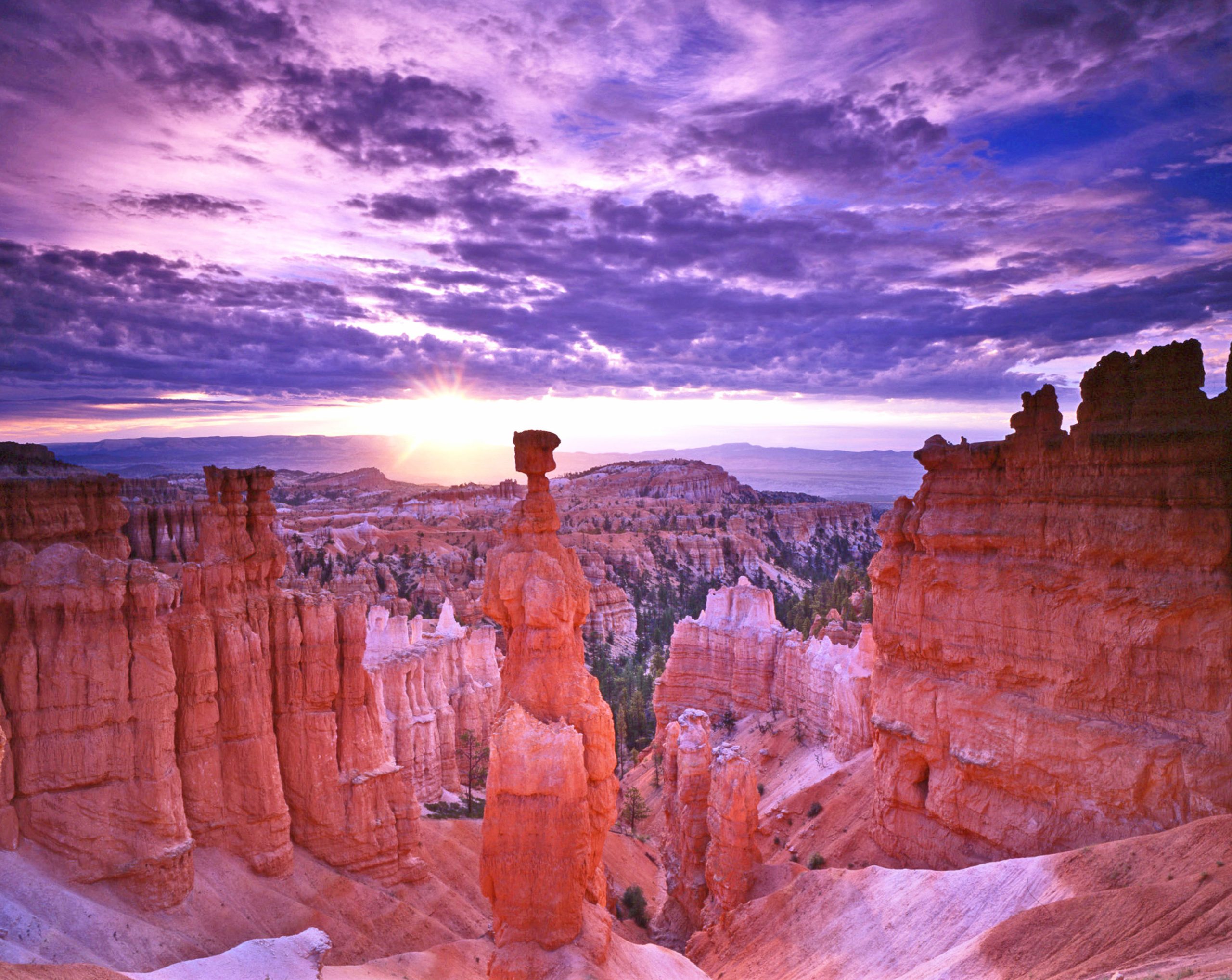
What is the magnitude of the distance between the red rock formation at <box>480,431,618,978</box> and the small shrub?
909 cm

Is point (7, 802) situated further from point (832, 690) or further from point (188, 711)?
point (832, 690)

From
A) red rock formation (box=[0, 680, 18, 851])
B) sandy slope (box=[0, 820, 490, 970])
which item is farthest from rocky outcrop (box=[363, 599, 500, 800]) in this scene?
red rock formation (box=[0, 680, 18, 851])

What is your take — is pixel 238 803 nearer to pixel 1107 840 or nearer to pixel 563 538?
pixel 1107 840

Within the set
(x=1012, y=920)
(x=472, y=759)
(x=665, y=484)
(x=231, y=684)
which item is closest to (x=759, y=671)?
(x=472, y=759)

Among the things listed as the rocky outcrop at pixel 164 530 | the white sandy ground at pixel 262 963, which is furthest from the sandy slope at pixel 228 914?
the rocky outcrop at pixel 164 530

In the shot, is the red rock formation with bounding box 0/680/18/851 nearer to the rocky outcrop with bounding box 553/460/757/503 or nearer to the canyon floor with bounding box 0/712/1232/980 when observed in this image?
the canyon floor with bounding box 0/712/1232/980

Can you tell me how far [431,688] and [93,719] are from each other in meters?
21.6

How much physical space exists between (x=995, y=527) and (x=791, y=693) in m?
21.6

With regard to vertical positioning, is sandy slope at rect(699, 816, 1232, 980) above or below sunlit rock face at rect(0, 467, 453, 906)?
below

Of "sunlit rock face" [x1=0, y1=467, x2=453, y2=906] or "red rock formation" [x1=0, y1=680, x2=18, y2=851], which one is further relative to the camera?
"sunlit rock face" [x1=0, y1=467, x2=453, y2=906]

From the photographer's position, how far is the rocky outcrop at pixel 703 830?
23531 millimetres

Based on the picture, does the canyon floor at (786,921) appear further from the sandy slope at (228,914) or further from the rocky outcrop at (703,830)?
the rocky outcrop at (703,830)

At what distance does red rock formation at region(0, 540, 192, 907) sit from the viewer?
14.0 metres

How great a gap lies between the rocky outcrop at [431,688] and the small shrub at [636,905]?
327 inches
